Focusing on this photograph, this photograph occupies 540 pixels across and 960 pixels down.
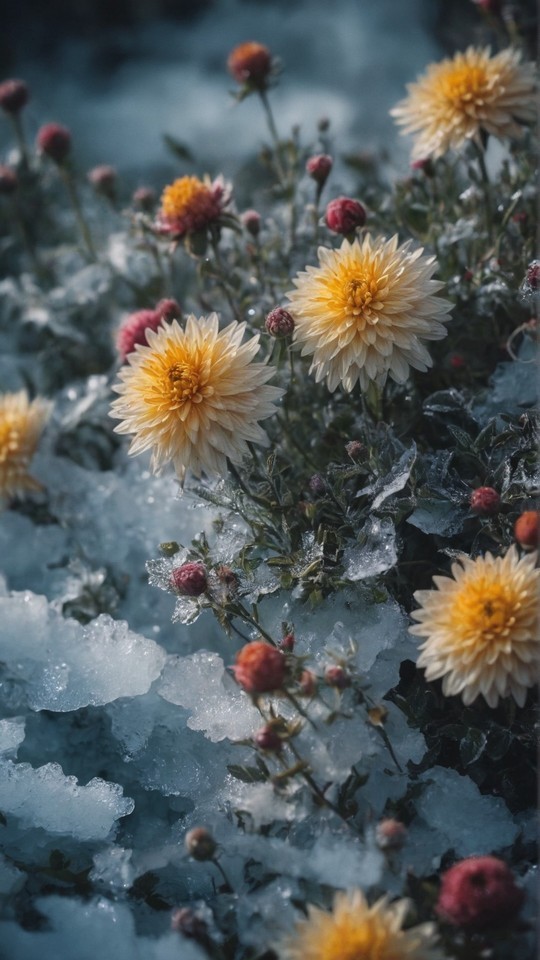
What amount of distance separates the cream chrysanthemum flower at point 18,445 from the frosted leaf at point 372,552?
717 mm

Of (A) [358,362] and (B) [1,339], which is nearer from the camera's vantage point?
(A) [358,362]

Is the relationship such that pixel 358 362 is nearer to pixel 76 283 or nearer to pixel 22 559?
pixel 22 559

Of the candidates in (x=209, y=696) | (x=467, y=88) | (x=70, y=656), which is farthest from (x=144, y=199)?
(x=209, y=696)

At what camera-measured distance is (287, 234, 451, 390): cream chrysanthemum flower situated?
1349 mm

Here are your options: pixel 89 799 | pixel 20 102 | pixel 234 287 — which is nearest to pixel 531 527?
pixel 89 799

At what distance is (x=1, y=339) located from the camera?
2426mm

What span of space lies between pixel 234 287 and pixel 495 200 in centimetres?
52

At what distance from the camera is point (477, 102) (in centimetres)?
166

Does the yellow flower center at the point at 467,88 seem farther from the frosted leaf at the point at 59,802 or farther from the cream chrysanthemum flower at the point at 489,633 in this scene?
the frosted leaf at the point at 59,802

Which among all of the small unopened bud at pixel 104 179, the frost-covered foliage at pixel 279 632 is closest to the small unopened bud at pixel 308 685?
the frost-covered foliage at pixel 279 632

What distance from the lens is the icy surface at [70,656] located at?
58.2 inches

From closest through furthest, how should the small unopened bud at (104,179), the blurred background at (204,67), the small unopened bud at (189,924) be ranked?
the small unopened bud at (189,924)
the small unopened bud at (104,179)
the blurred background at (204,67)

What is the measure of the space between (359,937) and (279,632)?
0.53 m

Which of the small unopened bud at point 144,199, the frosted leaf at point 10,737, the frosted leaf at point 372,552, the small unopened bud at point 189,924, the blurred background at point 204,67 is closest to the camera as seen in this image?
the small unopened bud at point 189,924
